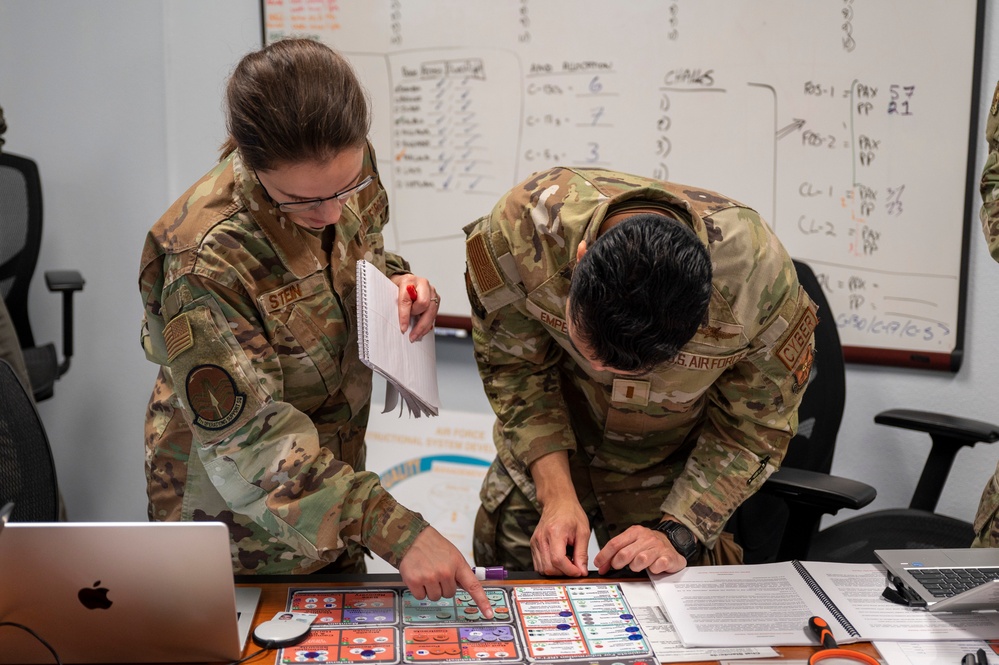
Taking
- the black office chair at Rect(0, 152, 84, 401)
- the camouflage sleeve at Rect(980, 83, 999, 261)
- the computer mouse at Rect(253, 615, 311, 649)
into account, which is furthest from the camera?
the black office chair at Rect(0, 152, 84, 401)

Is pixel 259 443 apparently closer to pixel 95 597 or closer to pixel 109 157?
pixel 95 597

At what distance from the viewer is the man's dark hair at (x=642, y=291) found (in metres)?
0.97

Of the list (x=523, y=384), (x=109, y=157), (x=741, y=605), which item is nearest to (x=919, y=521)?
(x=741, y=605)

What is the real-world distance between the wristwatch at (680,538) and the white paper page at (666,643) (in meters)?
0.12

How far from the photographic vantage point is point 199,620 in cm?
97

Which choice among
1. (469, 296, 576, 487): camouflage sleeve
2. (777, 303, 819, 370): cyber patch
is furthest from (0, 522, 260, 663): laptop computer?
(777, 303, 819, 370): cyber patch

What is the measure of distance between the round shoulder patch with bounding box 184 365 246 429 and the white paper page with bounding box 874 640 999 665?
878mm

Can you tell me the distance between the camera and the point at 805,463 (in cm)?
181

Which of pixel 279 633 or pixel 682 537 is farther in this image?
pixel 682 537

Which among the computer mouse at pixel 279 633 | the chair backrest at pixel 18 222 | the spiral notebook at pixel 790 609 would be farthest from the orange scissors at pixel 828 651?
the chair backrest at pixel 18 222

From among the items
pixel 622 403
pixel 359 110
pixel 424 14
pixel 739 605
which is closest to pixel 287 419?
pixel 359 110

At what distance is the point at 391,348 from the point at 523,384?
1.03 ft

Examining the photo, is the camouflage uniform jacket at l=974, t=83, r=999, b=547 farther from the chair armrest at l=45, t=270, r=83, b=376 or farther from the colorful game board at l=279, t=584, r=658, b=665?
the chair armrest at l=45, t=270, r=83, b=376

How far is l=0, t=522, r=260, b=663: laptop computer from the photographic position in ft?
3.02
